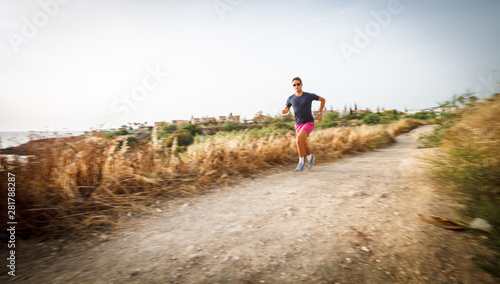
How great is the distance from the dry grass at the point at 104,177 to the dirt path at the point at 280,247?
1.28 feet

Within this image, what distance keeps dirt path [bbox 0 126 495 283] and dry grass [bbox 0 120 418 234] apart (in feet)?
1.28

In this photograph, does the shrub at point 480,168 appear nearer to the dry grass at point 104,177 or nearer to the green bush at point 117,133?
the dry grass at point 104,177

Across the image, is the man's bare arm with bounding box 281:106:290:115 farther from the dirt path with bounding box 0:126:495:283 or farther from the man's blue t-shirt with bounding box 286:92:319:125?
the dirt path with bounding box 0:126:495:283

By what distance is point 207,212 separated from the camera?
2.91 meters

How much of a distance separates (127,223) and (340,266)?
2.44m

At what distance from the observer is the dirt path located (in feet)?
5.15

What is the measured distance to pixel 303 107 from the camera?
496 cm

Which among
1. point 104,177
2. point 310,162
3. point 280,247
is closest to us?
point 280,247

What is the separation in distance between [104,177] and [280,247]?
2810 mm

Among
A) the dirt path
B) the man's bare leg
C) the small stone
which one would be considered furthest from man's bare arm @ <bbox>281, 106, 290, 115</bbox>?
the small stone

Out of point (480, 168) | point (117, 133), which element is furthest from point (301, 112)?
point (117, 133)

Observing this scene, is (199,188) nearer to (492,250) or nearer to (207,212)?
(207,212)

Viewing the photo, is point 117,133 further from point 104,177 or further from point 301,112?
point 301,112

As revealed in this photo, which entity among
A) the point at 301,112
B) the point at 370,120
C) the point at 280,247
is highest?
the point at 370,120
